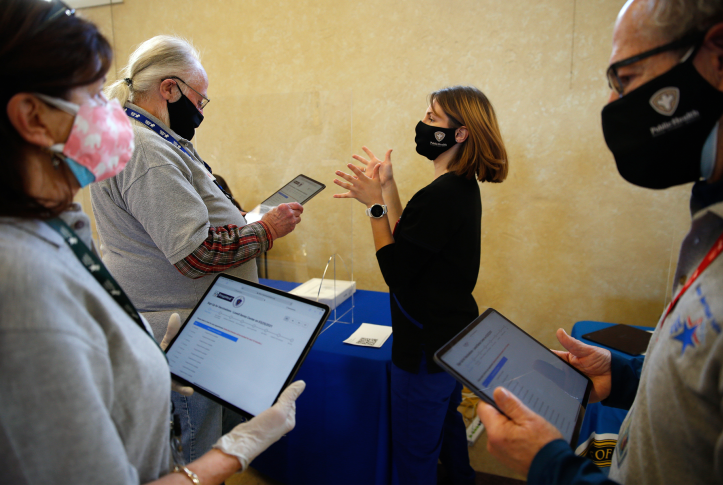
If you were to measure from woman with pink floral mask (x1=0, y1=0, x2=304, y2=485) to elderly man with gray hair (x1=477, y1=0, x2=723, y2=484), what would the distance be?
603 mm

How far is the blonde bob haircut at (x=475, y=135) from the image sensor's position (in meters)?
1.43

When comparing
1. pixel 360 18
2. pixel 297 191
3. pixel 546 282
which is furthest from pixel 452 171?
pixel 360 18

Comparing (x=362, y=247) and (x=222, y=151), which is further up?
(x=222, y=151)

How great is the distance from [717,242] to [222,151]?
2.24 m

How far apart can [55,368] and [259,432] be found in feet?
1.49

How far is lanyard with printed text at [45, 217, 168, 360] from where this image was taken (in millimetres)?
596

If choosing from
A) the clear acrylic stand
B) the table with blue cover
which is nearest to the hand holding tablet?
the table with blue cover

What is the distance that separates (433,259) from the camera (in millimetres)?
1393

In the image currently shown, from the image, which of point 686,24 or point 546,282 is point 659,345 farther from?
point 546,282

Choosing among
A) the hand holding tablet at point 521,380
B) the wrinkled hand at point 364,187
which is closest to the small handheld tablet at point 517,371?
the hand holding tablet at point 521,380

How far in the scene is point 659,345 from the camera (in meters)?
0.64

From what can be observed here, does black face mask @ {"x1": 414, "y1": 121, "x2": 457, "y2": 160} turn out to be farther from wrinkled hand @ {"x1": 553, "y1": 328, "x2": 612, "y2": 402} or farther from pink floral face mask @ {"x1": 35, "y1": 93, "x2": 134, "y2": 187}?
pink floral face mask @ {"x1": 35, "y1": 93, "x2": 134, "y2": 187}

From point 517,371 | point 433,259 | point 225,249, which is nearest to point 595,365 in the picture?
point 517,371

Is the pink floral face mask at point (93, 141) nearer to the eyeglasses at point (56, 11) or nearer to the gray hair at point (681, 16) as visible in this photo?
the eyeglasses at point (56, 11)
